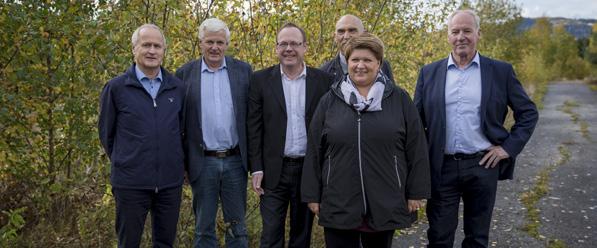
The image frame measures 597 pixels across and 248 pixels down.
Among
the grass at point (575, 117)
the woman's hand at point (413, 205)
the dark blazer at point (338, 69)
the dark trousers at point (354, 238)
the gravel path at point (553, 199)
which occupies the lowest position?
the gravel path at point (553, 199)

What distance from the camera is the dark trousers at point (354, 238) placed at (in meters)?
3.54

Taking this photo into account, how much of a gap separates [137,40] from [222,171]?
3.75ft

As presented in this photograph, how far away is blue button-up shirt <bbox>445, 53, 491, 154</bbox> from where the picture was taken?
396 cm

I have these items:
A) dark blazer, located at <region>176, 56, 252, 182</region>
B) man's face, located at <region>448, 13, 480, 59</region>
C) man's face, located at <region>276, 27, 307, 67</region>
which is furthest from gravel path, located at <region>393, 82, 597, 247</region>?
man's face, located at <region>276, 27, 307, 67</region>

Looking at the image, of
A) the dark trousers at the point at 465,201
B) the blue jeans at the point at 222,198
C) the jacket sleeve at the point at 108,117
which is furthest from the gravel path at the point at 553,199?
the jacket sleeve at the point at 108,117

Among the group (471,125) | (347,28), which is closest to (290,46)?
(347,28)

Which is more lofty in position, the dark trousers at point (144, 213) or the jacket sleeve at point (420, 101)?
the jacket sleeve at point (420, 101)

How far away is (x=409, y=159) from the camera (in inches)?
137

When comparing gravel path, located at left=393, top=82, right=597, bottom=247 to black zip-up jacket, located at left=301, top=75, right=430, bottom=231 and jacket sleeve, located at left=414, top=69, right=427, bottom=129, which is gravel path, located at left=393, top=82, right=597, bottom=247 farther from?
black zip-up jacket, located at left=301, top=75, right=430, bottom=231

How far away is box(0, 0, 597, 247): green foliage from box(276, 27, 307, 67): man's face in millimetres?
965

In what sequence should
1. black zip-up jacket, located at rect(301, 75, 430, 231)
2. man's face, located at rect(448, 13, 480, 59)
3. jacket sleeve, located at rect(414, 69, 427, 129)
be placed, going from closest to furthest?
black zip-up jacket, located at rect(301, 75, 430, 231) → man's face, located at rect(448, 13, 480, 59) → jacket sleeve, located at rect(414, 69, 427, 129)

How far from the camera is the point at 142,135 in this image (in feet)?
11.5

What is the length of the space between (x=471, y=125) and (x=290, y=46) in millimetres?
1467

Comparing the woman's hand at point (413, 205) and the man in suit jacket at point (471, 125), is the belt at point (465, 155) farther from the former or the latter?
the woman's hand at point (413, 205)
